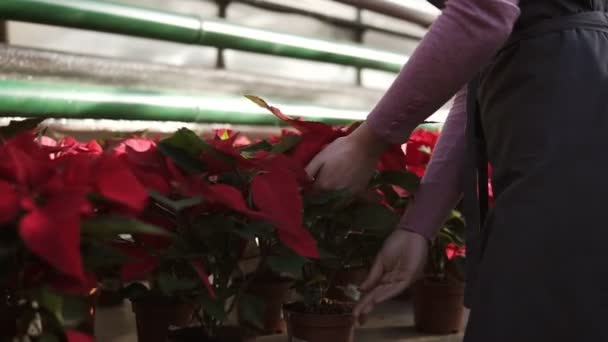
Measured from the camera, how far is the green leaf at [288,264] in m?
0.66

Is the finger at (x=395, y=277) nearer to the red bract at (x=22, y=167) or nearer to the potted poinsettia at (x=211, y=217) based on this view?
the potted poinsettia at (x=211, y=217)

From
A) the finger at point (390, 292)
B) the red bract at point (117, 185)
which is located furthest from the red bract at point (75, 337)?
the finger at point (390, 292)

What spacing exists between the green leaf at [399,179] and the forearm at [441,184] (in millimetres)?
37

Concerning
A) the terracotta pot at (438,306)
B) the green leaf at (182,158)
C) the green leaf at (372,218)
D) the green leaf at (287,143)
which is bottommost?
the terracotta pot at (438,306)

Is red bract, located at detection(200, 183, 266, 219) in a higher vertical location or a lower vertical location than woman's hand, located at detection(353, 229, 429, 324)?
higher

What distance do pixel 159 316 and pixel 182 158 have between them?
0.23 m

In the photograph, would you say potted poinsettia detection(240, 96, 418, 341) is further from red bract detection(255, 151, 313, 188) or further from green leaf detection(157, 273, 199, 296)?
green leaf detection(157, 273, 199, 296)

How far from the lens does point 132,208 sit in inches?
21.3

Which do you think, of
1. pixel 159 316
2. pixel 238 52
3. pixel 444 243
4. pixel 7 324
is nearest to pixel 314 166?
pixel 159 316

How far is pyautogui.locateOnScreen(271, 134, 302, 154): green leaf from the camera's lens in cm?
80

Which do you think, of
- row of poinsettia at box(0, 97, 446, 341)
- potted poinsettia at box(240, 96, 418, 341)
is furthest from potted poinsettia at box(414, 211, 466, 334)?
row of poinsettia at box(0, 97, 446, 341)

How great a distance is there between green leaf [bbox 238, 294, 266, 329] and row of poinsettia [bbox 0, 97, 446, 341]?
28 millimetres

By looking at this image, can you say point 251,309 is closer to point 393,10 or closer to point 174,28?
point 174,28

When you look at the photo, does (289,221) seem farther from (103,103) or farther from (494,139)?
(103,103)
